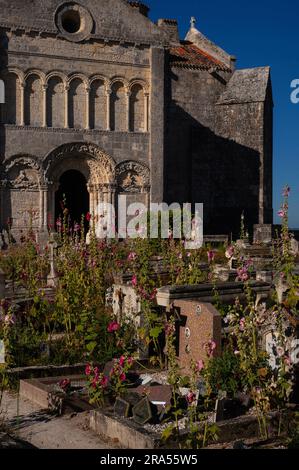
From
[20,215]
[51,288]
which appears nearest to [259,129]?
[20,215]

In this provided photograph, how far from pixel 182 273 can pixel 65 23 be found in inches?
503

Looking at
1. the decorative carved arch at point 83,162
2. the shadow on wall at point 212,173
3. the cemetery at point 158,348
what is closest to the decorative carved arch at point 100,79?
the decorative carved arch at point 83,162

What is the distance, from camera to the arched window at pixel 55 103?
19.9 meters

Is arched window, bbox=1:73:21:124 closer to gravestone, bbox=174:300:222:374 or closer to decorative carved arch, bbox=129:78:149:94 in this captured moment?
decorative carved arch, bbox=129:78:149:94

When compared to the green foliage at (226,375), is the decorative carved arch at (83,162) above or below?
above

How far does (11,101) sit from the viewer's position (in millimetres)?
19344

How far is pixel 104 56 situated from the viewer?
20484 mm

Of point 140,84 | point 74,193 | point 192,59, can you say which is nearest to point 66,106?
point 140,84

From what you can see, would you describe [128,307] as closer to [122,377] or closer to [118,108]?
[122,377]

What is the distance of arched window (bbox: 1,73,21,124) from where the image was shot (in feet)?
63.3

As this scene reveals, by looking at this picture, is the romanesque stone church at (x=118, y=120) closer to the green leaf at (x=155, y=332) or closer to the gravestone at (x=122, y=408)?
the green leaf at (x=155, y=332)

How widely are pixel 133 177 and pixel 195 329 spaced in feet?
43.4

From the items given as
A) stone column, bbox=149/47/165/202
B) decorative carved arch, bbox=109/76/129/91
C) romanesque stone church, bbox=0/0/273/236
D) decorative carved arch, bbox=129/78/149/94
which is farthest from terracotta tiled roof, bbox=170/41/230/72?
decorative carved arch, bbox=109/76/129/91

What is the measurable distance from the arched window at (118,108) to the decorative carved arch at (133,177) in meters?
1.14
